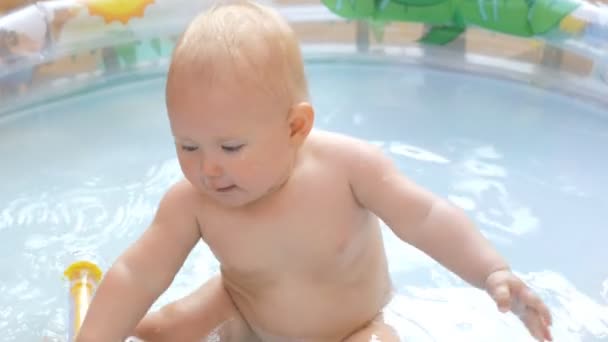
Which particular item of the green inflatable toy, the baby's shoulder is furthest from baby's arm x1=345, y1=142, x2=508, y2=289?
the green inflatable toy

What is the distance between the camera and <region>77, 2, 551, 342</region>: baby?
0.79 meters

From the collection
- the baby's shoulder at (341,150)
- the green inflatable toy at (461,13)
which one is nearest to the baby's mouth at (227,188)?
the baby's shoulder at (341,150)

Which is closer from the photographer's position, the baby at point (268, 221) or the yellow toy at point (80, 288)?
the baby at point (268, 221)

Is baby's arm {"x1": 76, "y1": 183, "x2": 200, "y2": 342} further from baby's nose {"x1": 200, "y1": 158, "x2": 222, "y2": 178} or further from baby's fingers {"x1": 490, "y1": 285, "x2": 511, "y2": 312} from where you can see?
baby's fingers {"x1": 490, "y1": 285, "x2": 511, "y2": 312}

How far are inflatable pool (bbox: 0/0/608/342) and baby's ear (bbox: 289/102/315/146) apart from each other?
1.00 ft

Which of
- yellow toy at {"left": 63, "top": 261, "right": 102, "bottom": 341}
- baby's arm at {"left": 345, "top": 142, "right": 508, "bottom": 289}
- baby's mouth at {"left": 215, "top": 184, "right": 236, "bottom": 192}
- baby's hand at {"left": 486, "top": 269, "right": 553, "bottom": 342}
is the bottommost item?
yellow toy at {"left": 63, "top": 261, "right": 102, "bottom": 341}

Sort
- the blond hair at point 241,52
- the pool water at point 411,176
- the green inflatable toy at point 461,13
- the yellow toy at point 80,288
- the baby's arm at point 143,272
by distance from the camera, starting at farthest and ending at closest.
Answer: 1. the green inflatable toy at point 461,13
2. the pool water at point 411,176
3. the yellow toy at point 80,288
4. the baby's arm at point 143,272
5. the blond hair at point 241,52

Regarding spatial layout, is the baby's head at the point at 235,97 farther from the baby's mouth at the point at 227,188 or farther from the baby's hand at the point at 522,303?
the baby's hand at the point at 522,303

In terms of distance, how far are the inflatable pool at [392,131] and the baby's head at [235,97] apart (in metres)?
0.31

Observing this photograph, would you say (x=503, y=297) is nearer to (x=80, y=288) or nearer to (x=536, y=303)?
(x=536, y=303)

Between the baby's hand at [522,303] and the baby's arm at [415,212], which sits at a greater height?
the baby's arm at [415,212]

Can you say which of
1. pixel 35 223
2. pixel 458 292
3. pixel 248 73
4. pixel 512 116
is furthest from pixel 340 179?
pixel 512 116

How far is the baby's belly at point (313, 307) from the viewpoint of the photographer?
923mm

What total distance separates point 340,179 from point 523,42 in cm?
84
